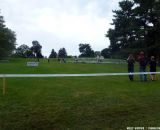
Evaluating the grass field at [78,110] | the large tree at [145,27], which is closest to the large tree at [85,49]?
the large tree at [145,27]

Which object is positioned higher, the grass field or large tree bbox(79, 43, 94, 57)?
large tree bbox(79, 43, 94, 57)

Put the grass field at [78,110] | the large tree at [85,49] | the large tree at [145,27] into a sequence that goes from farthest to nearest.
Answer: the large tree at [85,49] → the large tree at [145,27] → the grass field at [78,110]

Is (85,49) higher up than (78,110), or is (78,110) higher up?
(85,49)

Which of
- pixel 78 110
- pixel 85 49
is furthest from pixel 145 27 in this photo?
pixel 85 49

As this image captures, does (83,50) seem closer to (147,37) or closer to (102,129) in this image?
(147,37)

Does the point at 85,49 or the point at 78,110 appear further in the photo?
the point at 85,49

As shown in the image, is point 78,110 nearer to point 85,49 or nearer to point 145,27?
point 145,27

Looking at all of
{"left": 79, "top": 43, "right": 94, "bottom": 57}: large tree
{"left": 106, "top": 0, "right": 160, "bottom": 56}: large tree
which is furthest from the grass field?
{"left": 79, "top": 43, "right": 94, "bottom": 57}: large tree

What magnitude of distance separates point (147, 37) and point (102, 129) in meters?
39.3

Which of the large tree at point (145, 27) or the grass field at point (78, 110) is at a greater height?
the large tree at point (145, 27)

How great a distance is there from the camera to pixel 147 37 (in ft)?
149

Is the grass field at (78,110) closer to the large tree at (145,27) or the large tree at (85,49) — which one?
the large tree at (145,27)

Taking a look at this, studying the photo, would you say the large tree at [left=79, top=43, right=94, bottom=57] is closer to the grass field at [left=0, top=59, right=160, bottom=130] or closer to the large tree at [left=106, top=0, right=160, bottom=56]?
the large tree at [left=106, top=0, right=160, bottom=56]

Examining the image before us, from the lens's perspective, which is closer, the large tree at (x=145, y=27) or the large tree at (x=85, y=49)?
the large tree at (x=145, y=27)
